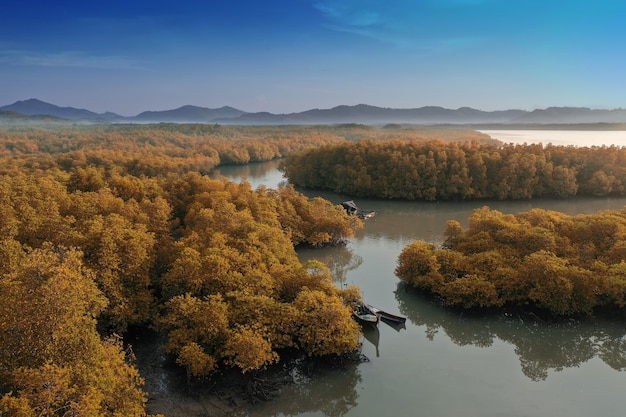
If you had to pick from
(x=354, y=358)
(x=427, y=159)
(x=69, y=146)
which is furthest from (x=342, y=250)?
(x=69, y=146)

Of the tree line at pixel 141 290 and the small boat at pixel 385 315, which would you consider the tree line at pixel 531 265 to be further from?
the tree line at pixel 141 290

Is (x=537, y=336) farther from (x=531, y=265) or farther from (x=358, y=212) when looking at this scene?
(x=358, y=212)

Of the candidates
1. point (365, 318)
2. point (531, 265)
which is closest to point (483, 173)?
point (531, 265)

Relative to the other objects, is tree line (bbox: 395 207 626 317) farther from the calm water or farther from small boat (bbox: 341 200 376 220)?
small boat (bbox: 341 200 376 220)

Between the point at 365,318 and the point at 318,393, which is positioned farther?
the point at 365,318

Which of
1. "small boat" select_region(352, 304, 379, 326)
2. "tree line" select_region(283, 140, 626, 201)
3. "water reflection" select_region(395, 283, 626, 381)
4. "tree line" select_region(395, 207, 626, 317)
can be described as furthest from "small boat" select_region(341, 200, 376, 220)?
"small boat" select_region(352, 304, 379, 326)

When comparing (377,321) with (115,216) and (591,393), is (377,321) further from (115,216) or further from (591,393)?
(115,216)

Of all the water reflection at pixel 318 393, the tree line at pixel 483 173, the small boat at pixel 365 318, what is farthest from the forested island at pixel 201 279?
the tree line at pixel 483 173
